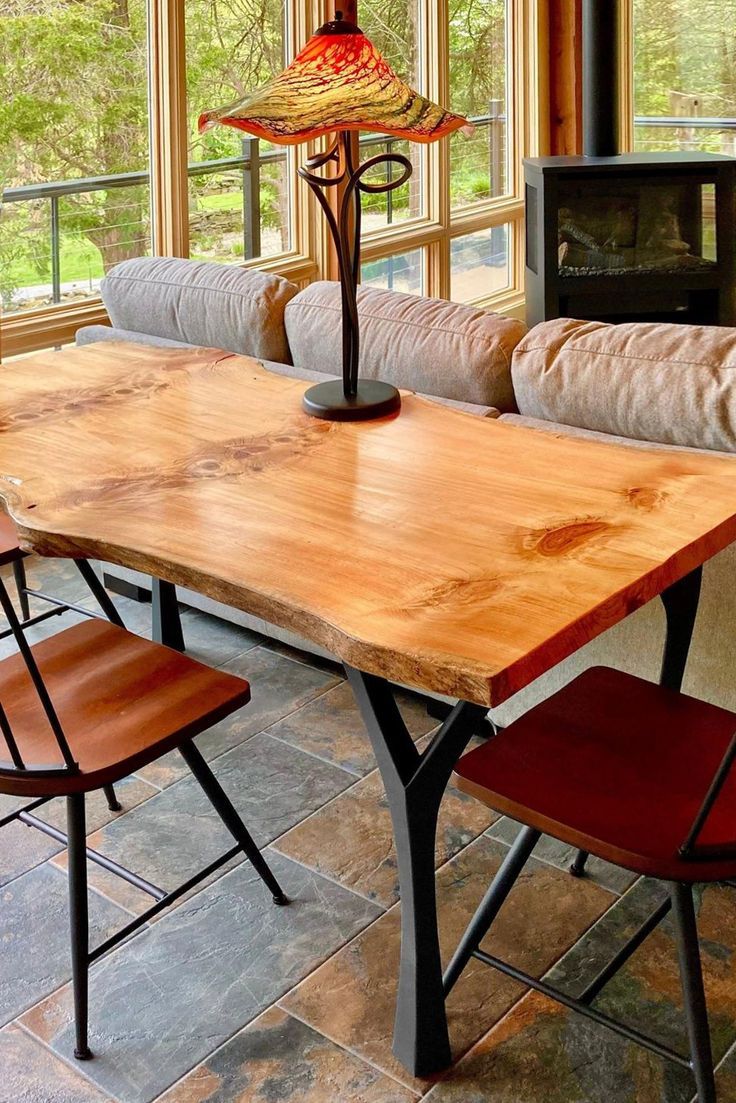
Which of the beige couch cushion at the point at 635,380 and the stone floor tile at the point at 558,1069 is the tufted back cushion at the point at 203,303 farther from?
the stone floor tile at the point at 558,1069

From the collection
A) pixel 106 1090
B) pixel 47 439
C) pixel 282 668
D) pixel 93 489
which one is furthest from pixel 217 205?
pixel 106 1090

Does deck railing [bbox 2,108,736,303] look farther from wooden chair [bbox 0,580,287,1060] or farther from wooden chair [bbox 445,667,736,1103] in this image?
wooden chair [bbox 445,667,736,1103]

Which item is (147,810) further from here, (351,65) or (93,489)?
(351,65)

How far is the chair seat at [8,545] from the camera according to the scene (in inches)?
114

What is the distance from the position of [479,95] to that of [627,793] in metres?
5.63

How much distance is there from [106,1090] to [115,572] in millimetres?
1969

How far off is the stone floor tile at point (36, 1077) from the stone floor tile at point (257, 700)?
31.9 inches

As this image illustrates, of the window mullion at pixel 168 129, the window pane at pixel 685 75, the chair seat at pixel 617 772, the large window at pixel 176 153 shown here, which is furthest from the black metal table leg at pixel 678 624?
the window pane at pixel 685 75

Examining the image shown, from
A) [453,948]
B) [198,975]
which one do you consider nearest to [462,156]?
[453,948]

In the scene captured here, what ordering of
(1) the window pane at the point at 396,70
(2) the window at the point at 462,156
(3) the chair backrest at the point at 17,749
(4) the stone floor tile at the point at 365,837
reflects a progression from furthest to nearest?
(2) the window at the point at 462,156 → (1) the window pane at the point at 396,70 → (4) the stone floor tile at the point at 365,837 → (3) the chair backrest at the point at 17,749

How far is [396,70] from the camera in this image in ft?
19.6

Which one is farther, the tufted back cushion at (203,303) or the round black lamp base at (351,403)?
the tufted back cushion at (203,303)

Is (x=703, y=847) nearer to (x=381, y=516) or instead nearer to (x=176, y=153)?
(x=381, y=516)

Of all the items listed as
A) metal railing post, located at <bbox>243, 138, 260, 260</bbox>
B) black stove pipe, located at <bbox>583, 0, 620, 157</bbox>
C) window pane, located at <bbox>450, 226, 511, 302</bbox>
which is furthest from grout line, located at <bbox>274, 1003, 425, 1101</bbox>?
window pane, located at <bbox>450, 226, 511, 302</bbox>
